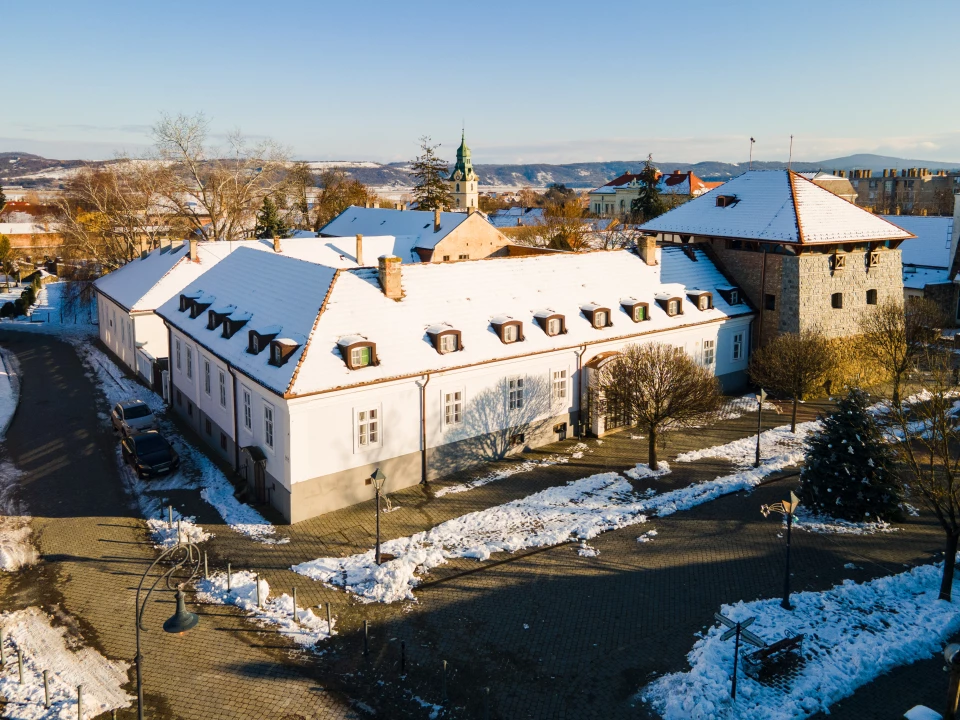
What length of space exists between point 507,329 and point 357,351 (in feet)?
20.4

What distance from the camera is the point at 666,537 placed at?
21.1 m

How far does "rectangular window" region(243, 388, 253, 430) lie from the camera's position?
23.9 meters

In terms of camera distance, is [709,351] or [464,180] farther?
[464,180]

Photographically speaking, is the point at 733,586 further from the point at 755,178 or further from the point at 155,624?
the point at 755,178

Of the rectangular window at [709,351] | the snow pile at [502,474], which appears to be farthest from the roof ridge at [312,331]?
the rectangular window at [709,351]

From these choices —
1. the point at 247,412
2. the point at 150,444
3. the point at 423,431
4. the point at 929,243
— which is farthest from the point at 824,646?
the point at 929,243

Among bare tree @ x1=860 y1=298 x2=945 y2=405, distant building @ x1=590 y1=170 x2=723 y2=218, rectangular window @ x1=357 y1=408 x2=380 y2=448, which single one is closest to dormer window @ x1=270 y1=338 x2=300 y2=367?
rectangular window @ x1=357 y1=408 x2=380 y2=448

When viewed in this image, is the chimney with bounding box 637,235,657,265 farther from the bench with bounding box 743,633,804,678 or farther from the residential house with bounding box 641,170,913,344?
the bench with bounding box 743,633,804,678

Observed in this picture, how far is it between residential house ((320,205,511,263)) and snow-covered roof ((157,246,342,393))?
917 inches

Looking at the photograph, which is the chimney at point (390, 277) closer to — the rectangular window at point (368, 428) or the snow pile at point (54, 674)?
the rectangular window at point (368, 428)

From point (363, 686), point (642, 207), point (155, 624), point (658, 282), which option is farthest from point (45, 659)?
point (642, 207)

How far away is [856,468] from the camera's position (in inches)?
854

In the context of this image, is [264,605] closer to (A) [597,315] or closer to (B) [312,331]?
(B) [312,331]

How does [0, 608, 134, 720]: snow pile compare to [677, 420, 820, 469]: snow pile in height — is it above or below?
below
